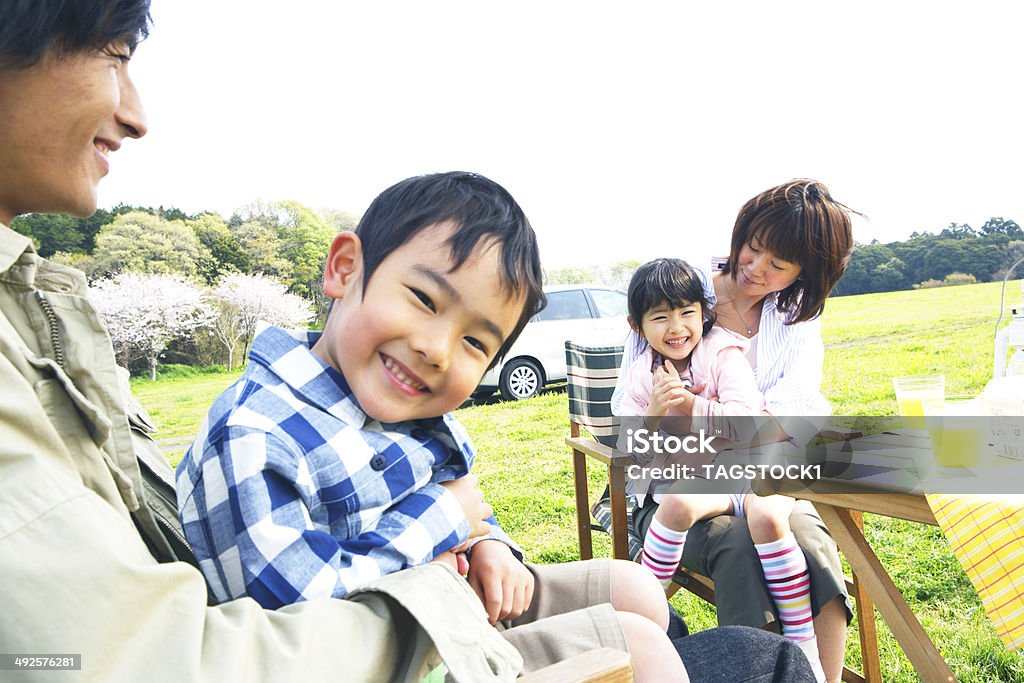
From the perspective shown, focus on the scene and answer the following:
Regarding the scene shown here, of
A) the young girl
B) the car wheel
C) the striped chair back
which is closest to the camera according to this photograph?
the young girl

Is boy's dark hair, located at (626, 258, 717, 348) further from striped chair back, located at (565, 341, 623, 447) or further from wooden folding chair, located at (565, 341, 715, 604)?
striped chair back, located at (565, 341, 623, 447)

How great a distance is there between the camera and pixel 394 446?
3.31 feet

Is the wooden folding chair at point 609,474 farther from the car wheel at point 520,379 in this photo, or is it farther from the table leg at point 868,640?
the car wheel at point 520,379

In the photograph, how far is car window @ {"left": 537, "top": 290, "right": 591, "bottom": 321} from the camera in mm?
9117

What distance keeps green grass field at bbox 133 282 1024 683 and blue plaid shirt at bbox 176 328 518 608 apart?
2000mm

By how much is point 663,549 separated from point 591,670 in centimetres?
132

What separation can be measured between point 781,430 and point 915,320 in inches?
412

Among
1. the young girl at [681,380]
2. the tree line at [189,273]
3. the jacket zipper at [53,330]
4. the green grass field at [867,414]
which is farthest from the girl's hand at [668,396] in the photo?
the tree line at [189,273]

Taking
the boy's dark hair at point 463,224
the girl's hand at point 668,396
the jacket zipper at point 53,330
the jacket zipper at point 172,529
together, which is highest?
the boy's dark hair at point 463,224

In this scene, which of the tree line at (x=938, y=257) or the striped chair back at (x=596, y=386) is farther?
the tree line at (x=938, y=257)

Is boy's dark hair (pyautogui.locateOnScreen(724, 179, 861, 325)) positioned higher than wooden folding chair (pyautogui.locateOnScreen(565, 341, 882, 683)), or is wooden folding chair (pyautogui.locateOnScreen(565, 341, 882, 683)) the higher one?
boy's dark hair (pyautogui.locateOnScreen(724, 179, 861, 325))

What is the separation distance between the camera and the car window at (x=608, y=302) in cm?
927

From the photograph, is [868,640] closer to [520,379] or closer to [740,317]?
[740,317]

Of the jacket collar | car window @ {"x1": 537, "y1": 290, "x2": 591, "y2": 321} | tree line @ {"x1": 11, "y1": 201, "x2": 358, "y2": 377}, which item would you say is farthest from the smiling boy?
tree line @ {"x1": 11, "y1": 201, "x2": 358, "y2": 377}
